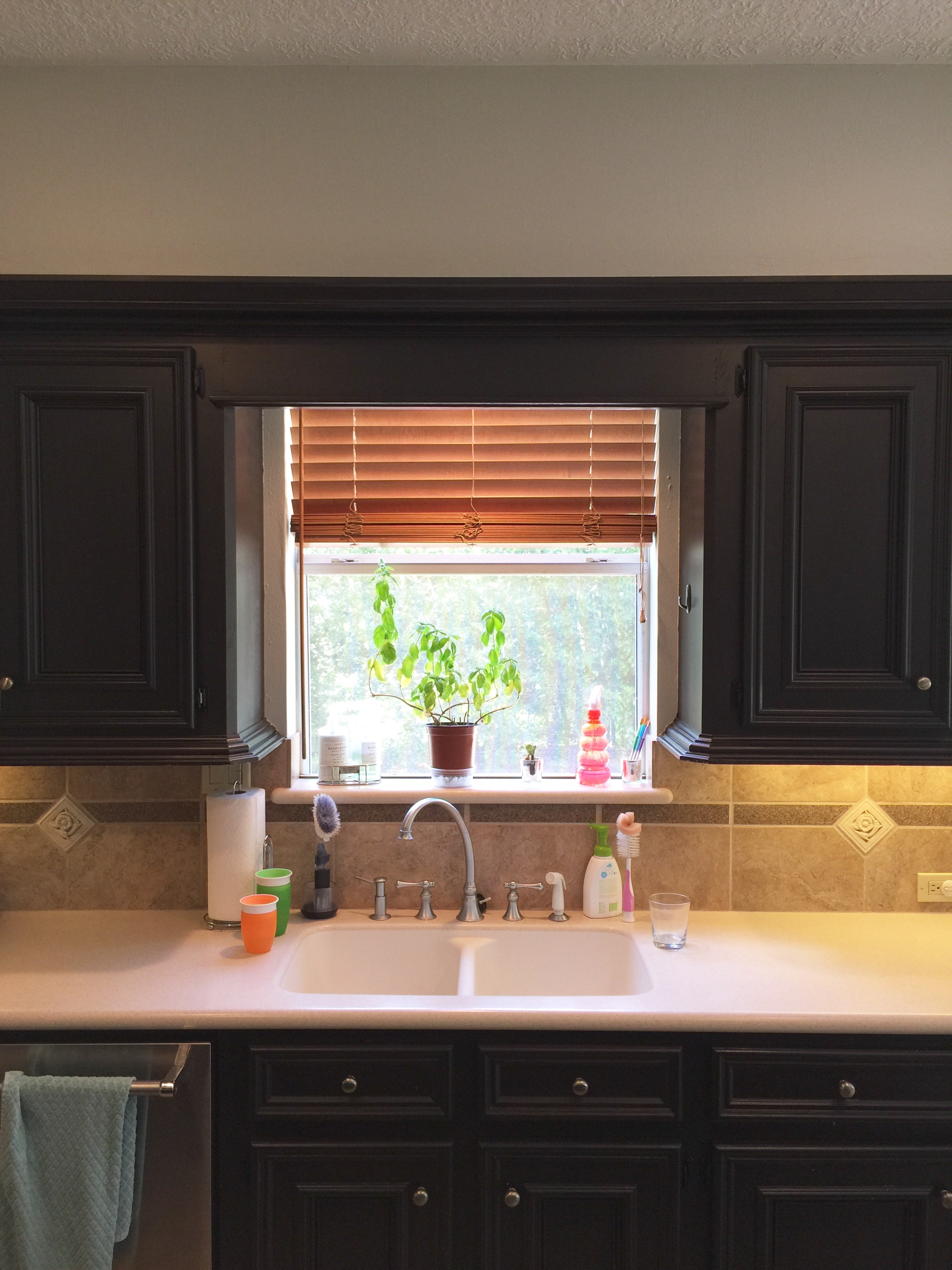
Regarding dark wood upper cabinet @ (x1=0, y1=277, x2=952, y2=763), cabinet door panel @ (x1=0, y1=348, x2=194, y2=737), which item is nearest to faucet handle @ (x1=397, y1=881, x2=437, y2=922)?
dark wood upper cabinet @ (x1=0, y1=277, x2=952, y2=763)

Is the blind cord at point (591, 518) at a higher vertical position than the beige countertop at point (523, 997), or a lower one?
higher

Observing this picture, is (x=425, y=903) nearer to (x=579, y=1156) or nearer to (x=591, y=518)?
(x=579, y=1156)

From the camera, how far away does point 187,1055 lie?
1613 mm

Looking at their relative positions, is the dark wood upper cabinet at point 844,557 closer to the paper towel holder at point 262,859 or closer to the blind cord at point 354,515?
the blind cord at point 354,515

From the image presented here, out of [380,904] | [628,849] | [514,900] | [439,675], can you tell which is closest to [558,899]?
[514,900]

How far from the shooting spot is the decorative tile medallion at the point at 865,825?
7.09 feet

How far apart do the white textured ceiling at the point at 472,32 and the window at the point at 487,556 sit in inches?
31.5

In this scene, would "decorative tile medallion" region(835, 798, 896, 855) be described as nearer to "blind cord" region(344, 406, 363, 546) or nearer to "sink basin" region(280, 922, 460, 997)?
"sink basin" region(280, 922, 460, 997)

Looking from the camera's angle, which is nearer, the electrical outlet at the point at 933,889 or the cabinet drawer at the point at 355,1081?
the cabinet drawer at the point at 355,1081

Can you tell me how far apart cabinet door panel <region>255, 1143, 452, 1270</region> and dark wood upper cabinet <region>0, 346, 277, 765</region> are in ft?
2.54

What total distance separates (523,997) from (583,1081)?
0.20 metres

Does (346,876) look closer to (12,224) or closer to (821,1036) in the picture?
(821,1036)

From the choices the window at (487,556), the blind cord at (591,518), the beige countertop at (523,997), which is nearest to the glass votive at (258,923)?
the beige countertop at (523,997)

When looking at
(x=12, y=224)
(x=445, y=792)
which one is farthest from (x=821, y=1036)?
(x=12, y=224)
